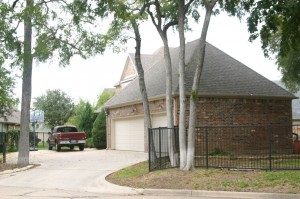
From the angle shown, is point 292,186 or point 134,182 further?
point 134,182

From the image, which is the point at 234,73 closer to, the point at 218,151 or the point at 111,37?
the point at 218,151

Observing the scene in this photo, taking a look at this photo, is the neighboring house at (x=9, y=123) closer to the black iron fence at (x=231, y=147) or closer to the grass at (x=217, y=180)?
the black iron fence at (x=231, y=147)

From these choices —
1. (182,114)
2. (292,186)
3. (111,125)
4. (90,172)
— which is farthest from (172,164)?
(111,125)

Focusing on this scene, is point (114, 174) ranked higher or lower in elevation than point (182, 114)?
lower

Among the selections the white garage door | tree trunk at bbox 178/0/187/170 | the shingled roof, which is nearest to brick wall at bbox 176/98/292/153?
the shingled roof

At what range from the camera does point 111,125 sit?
1171 inches

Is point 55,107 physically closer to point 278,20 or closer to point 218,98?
point 218,98

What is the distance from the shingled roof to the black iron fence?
6.23 ft

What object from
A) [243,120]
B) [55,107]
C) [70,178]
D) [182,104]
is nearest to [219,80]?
[243,120]

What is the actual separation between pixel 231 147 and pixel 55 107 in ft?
154

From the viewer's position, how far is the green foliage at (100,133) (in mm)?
32406

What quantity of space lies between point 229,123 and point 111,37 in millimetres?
7514

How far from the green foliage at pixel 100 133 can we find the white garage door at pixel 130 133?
116 inches

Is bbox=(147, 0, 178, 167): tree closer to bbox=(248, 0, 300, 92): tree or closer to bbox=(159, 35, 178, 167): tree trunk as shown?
→ bbox=(159, 35, 178, 167): tree trunk
